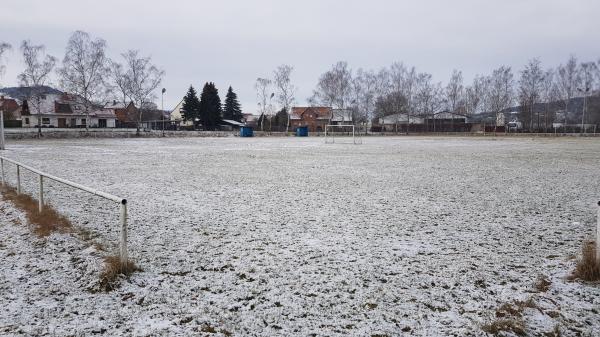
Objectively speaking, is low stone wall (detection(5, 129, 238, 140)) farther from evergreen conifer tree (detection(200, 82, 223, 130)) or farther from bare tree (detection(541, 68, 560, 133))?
bare tree (detection(541, 68, 560, 133))

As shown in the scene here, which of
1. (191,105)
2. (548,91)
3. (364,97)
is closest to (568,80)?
(548,91)

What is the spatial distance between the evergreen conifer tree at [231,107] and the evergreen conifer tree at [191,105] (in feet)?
32.3

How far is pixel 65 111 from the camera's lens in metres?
76.4

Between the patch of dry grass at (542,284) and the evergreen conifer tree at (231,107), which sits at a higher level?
the evergreen conifer tree at (231,107)

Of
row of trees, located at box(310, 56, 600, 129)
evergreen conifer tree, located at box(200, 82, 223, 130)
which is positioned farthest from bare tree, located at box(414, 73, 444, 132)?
evergreen conifer tree, located at box(200, 82, 223, 130)

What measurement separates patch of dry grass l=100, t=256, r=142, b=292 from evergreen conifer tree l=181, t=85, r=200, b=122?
80347 millimetres

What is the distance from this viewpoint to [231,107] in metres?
92.8

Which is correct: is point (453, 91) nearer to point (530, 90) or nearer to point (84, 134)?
point (530, 90)

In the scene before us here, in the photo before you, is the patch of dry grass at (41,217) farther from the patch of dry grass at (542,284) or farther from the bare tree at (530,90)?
the bare tree at (530,90)

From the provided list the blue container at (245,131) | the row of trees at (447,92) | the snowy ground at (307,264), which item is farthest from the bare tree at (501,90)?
the snowy ground at (307,264)

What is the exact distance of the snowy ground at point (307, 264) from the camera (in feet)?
12.9

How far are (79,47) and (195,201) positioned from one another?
171ft

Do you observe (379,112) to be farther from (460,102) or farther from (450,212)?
(450,212)

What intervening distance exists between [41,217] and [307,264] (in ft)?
18.7
